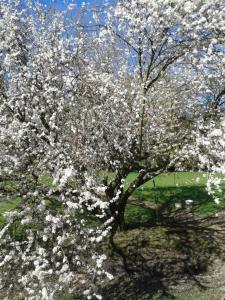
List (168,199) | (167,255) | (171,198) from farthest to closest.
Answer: (171,198) < (168,199) < (167,255)

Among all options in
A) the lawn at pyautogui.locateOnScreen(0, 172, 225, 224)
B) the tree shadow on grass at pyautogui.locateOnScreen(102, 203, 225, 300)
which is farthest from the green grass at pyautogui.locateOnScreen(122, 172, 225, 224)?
the tree shadow on grass at pyautogui.locateOnScreen(102, 203, 225, 300)

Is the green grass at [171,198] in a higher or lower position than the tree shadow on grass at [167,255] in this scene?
higher

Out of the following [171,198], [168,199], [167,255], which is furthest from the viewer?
[171,198]

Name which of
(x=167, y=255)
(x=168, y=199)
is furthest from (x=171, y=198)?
(x=167, y=255)

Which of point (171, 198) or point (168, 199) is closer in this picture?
point (168, 199)

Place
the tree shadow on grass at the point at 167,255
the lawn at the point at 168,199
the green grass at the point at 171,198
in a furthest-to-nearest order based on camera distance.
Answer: the green grass at the point at 171,198 → the lawn at the point at 168,199 → the tree shadow on grass at the point at 167,255

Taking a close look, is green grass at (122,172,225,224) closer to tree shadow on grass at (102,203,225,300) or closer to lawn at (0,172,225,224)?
lawn at (0,172,225,224)

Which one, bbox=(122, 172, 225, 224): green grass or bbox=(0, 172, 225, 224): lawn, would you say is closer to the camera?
bbox=(0, 172, 225, 224): lawn

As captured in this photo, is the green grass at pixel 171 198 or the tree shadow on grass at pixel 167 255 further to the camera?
the green grass at pixel 171 198

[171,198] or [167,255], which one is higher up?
[171,198]

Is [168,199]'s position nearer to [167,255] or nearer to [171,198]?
[171,198]

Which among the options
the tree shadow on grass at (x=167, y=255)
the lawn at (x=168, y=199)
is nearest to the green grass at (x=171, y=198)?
the lawn at (x=168, y=199)

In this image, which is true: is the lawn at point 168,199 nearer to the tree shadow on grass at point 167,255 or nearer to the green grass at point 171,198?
the green grass at point 171,198

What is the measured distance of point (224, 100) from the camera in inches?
504
